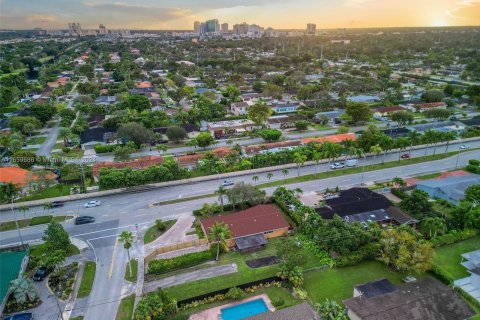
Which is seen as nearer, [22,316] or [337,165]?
[22,316]

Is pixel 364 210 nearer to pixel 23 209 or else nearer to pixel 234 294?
pixel 234 294

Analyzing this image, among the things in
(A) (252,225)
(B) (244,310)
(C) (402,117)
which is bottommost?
(B) (244,310)

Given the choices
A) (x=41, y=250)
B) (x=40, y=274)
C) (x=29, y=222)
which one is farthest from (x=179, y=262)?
(x=29, y=222)

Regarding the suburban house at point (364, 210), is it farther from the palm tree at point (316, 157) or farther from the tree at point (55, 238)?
the tree at point (55, 238)

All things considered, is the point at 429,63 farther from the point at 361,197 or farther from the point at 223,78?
the point at 361,197

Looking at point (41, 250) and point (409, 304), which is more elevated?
point (409, 304)

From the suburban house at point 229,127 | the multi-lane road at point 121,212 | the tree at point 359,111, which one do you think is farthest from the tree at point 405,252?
the tree at point 359,111

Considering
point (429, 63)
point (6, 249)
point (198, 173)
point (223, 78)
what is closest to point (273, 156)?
point (198, 173)
